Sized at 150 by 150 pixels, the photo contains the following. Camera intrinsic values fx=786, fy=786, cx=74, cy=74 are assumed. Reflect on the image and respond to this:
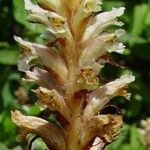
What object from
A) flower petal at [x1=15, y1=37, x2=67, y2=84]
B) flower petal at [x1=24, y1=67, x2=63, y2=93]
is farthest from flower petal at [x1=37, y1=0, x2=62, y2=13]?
flower petal at [x1=24, y1=67, x2=63, y2=93]

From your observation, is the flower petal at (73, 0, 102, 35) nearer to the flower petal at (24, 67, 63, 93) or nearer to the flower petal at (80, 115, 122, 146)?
the flower petal at (24, 67, 63, 93)

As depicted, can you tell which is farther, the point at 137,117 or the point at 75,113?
the point at 137,117

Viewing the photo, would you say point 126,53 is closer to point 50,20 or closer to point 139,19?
point 139,19

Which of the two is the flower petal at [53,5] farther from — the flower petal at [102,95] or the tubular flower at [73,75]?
the flower petal at [102,95]

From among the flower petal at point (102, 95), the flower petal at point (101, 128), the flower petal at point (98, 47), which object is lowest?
the flower petal at point (101, 128)

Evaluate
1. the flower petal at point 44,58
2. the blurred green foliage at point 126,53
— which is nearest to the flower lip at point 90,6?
the flower petal at point 44,58

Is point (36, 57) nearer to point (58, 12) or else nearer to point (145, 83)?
point (58, 12)

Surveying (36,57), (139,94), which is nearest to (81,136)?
(36,57)
